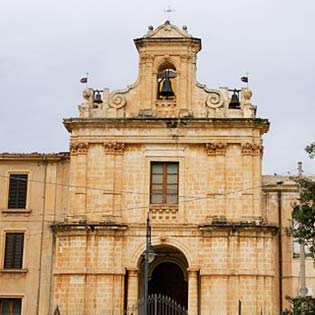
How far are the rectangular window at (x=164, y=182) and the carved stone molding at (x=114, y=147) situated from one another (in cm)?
172

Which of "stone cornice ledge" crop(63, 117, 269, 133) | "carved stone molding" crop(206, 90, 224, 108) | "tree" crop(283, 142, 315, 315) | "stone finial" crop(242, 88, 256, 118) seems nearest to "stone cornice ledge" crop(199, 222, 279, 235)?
"stone cornice ledge" crop(63, 117, 269, 133)

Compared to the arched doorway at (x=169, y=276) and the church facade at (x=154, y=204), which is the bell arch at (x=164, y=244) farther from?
the arched doorway at (x=169, y=276)

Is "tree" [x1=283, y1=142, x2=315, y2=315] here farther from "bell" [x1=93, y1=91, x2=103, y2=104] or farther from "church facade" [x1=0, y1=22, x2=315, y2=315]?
"bell" [x1=93, y1=91, x2=103, y2=104]

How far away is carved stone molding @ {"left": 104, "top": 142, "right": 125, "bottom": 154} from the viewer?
130ft

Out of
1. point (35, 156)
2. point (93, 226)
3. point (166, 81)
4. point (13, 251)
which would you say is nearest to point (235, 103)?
point (166, 81)

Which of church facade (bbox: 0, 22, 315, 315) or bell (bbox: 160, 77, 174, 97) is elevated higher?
bell (bbox: 160, 77, 174, 97)

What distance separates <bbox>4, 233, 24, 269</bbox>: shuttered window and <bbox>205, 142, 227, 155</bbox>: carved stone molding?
1061 cm

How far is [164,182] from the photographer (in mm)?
39812

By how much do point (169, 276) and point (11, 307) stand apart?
332 inches

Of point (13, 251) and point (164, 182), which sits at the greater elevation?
point (164, 182)

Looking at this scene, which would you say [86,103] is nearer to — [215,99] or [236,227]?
[215,99]

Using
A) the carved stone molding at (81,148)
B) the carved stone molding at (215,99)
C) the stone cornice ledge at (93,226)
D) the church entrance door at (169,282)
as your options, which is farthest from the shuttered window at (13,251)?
the carved stone molding at (215,99)

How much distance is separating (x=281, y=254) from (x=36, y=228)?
12.6 metres

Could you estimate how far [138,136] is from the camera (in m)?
39.8
